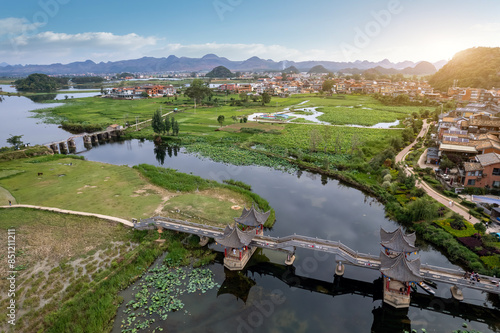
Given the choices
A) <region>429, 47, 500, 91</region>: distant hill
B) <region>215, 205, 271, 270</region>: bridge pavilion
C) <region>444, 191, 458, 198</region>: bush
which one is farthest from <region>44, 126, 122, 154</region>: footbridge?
<region>429, 47, 500, 91</region>: distant hill

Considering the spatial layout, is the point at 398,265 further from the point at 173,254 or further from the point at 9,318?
the point at 9,318

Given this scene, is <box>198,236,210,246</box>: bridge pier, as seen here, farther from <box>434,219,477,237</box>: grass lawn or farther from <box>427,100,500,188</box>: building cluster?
<box>427,100,500,188</box>: building cluster

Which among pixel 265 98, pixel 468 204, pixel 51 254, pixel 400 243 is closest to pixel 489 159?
pixel 468 204

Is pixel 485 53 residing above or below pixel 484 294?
above

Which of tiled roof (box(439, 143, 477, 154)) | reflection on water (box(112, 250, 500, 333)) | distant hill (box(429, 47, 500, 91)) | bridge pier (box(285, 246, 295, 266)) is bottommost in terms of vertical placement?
reflection on water (box(112, 250, 500, 333))

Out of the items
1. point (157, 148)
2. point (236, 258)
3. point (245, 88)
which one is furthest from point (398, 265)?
point (245, 88)

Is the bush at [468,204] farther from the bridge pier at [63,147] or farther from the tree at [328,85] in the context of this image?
the tree at [328,85]

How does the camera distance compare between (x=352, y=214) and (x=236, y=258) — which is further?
(x=352, y=214)
